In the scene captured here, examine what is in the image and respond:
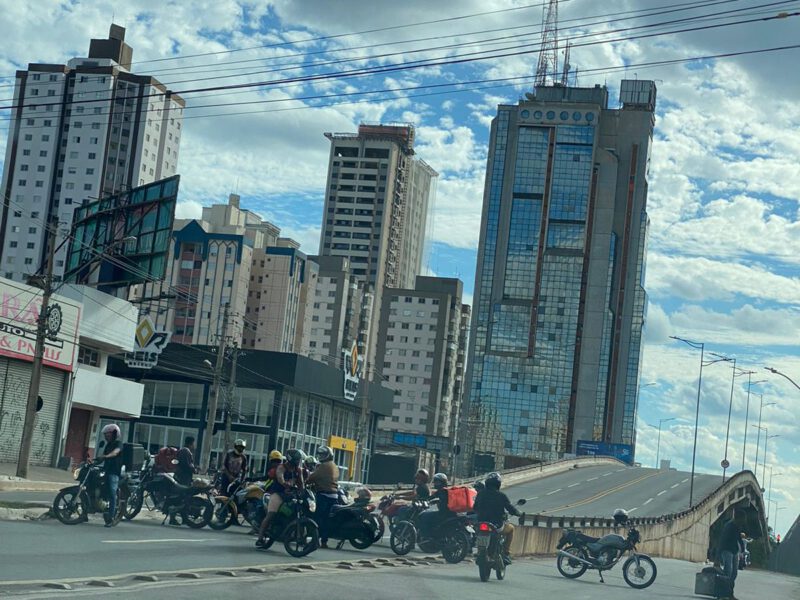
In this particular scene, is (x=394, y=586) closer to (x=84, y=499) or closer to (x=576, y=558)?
(x=84, y=499)

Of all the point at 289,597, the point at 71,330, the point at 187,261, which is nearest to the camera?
the point at 289,597

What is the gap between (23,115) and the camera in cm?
15150

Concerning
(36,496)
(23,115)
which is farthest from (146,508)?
(23,115)

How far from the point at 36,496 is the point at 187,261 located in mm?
121964

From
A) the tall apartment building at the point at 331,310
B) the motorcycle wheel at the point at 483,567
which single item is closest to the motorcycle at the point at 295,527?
the motorcycle wheel at the point at 483,567

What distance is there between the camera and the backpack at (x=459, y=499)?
21.6 m

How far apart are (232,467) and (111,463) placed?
160 inches

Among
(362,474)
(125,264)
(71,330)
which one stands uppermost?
(125,264)

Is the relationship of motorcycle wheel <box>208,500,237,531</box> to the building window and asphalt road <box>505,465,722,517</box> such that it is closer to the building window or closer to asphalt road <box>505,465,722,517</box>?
the building window

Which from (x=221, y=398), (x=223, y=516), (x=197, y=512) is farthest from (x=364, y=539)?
(x=221, y=398)

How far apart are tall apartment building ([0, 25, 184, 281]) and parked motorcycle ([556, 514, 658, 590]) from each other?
422 feet

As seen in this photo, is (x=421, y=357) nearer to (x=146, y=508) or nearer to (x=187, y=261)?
(x=187, y=261)

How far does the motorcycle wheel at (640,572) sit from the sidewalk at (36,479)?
17462 mm

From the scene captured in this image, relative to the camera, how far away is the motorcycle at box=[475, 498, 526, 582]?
18359 mm
